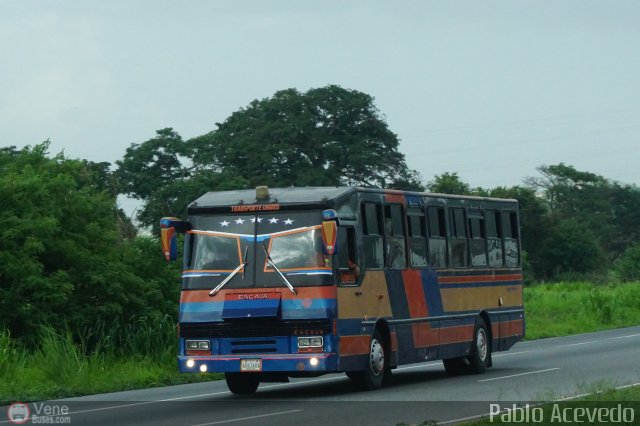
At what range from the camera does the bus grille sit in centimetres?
1888

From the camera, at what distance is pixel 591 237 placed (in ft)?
307

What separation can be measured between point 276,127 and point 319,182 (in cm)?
547

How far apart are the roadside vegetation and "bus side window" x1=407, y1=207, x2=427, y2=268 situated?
494cm

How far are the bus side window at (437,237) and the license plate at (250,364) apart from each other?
4.92 metres

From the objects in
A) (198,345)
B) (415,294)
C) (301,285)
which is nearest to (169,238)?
(198,345)

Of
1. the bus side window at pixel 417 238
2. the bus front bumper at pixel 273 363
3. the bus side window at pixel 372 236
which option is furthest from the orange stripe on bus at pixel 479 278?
the bus front bumper at pixel 273 363

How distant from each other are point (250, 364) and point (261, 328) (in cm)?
52

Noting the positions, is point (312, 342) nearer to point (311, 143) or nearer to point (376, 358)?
point (376, 358)

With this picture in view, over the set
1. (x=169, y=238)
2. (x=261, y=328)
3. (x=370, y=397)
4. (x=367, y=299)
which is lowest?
(x=370, y=397)

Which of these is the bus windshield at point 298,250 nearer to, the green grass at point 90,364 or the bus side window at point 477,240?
the green grass at point 90,364

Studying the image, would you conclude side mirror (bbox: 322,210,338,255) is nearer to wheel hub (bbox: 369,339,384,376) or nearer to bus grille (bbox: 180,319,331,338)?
bus grille (bbox: 180,319,331,338)

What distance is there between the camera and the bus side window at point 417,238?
22.1m

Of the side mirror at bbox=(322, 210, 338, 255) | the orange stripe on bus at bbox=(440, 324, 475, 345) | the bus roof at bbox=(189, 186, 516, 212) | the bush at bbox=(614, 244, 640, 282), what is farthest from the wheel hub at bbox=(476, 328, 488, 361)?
the bush at bbox=(614, 244, 640, 282)

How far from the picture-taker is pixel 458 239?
78.6ft
